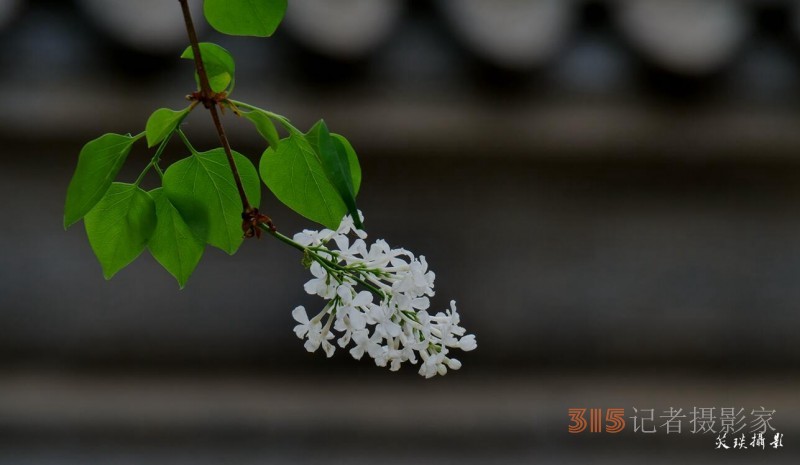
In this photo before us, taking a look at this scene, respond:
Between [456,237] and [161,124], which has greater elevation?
[456,237]

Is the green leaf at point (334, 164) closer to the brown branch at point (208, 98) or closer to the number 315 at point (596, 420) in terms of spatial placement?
the brown branch at point (208, 98)

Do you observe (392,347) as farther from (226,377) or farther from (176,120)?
(226,377)

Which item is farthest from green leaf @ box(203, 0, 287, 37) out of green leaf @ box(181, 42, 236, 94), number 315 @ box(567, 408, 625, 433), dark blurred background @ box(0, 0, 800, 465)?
number 315 @ box(567, 408, 625, 433)

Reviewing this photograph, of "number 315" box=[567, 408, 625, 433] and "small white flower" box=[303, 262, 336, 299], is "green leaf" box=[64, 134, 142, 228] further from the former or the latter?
"number 315" box=[567, 408, 625, 433]

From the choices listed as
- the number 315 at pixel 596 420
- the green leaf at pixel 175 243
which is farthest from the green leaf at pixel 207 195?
the number 315 at pixel 596 420

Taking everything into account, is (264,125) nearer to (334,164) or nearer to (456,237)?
(334,164)

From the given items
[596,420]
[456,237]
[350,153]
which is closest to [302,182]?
[350,153]

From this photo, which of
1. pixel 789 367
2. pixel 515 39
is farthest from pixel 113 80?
pixel 789 367
